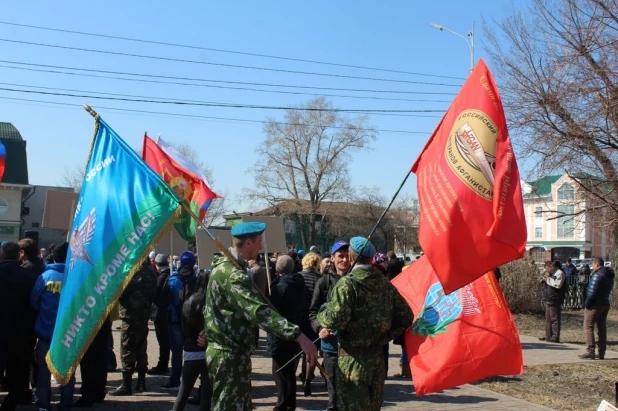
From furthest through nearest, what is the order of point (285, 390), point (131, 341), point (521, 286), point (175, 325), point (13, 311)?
point (521, 286), point (175, 325), point (131, 341), point (285, 390), point (13, 311)

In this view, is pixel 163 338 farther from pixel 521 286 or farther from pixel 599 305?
pixel 521 286

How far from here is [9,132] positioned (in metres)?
47.3

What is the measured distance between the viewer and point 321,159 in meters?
59.2

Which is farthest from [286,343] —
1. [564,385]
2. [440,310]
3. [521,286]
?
[521,286]

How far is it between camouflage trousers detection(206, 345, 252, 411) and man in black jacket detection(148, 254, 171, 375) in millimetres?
4371

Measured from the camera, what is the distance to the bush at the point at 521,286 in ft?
63.4

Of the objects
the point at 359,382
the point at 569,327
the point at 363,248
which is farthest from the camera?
the point at 569,327

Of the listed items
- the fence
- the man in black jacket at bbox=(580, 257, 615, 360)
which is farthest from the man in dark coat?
the fence

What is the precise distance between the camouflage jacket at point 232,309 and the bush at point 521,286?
15.5 meters

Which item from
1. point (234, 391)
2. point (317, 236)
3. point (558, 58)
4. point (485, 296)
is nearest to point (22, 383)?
point (234, 391)

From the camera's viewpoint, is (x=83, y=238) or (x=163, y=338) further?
(x=163, y=338)

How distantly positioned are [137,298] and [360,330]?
14.1ft

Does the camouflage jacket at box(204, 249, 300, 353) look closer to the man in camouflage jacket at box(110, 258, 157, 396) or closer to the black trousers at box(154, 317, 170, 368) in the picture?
the man in camouflage jacket at box(110, 258, 157, 396)

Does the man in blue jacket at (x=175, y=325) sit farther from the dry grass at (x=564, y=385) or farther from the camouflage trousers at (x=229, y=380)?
the dry grass at (x=564, y=385)
